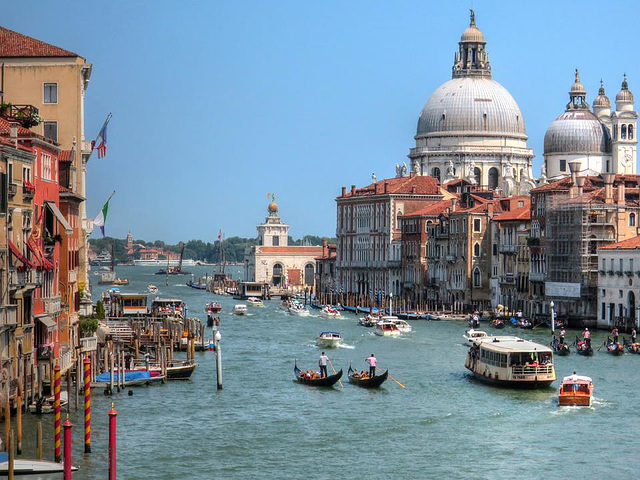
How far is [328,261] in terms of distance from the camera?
127375 mm

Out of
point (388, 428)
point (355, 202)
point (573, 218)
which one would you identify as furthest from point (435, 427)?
point (355, 202)

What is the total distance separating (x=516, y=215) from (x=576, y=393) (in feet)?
162

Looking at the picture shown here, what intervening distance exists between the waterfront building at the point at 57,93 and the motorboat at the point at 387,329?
26.8 metres

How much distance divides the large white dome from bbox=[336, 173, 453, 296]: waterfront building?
30.0 ft

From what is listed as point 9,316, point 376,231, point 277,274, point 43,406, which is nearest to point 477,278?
point 376,231

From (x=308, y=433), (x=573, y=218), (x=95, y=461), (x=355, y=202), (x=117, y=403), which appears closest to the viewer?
(x=95, y=461)

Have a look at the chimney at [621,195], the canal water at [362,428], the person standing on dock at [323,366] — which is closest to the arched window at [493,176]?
the chimney at [621,195]

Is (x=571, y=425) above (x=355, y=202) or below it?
below

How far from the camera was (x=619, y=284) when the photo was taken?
74750 millimetres

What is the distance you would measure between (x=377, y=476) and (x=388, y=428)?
20.5 ft

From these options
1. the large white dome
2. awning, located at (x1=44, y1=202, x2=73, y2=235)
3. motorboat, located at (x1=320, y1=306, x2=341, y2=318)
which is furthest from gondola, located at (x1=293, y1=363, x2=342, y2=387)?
the large white dome

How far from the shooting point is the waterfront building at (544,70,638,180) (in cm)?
11856

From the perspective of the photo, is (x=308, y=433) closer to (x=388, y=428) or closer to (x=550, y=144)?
(x=388, y=428)

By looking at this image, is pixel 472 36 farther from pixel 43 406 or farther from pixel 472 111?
pixel 43 406
